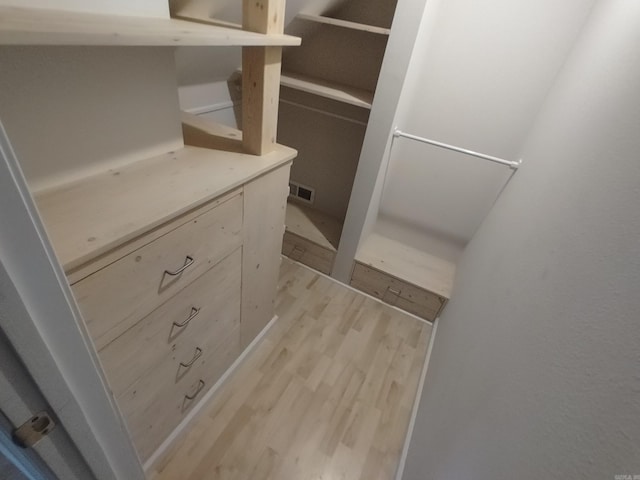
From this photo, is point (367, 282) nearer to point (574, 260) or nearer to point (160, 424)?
point (160, 424)

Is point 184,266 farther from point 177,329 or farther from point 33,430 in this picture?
point 33,430

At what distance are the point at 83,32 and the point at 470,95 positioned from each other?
5.90 ft

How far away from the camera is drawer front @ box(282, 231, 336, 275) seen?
2.20m

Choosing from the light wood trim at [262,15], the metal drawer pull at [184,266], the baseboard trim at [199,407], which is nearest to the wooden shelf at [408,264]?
the baseboard trim at [199,407]

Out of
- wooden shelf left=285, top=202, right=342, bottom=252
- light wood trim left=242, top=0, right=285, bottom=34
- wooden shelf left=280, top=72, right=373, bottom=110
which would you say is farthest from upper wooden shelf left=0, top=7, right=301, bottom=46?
wooden shelf left=285, top=202, right=342, bottom=252

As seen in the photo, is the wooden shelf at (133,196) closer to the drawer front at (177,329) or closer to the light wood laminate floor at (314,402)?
the drawer front at (177,329)

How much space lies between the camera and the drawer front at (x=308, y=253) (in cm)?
220

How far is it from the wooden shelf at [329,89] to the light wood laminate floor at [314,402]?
4.13ft

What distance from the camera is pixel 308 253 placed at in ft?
7.45

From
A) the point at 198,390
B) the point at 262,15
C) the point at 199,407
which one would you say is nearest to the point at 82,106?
the point at 262,15

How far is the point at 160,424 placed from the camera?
45.6 inches

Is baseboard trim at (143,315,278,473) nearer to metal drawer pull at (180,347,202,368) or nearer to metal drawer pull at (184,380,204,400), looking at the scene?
metal drawer pull at (184,380,204,400)

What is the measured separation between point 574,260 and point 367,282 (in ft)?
5.05

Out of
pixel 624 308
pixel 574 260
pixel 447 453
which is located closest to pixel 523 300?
pixel 574 260
